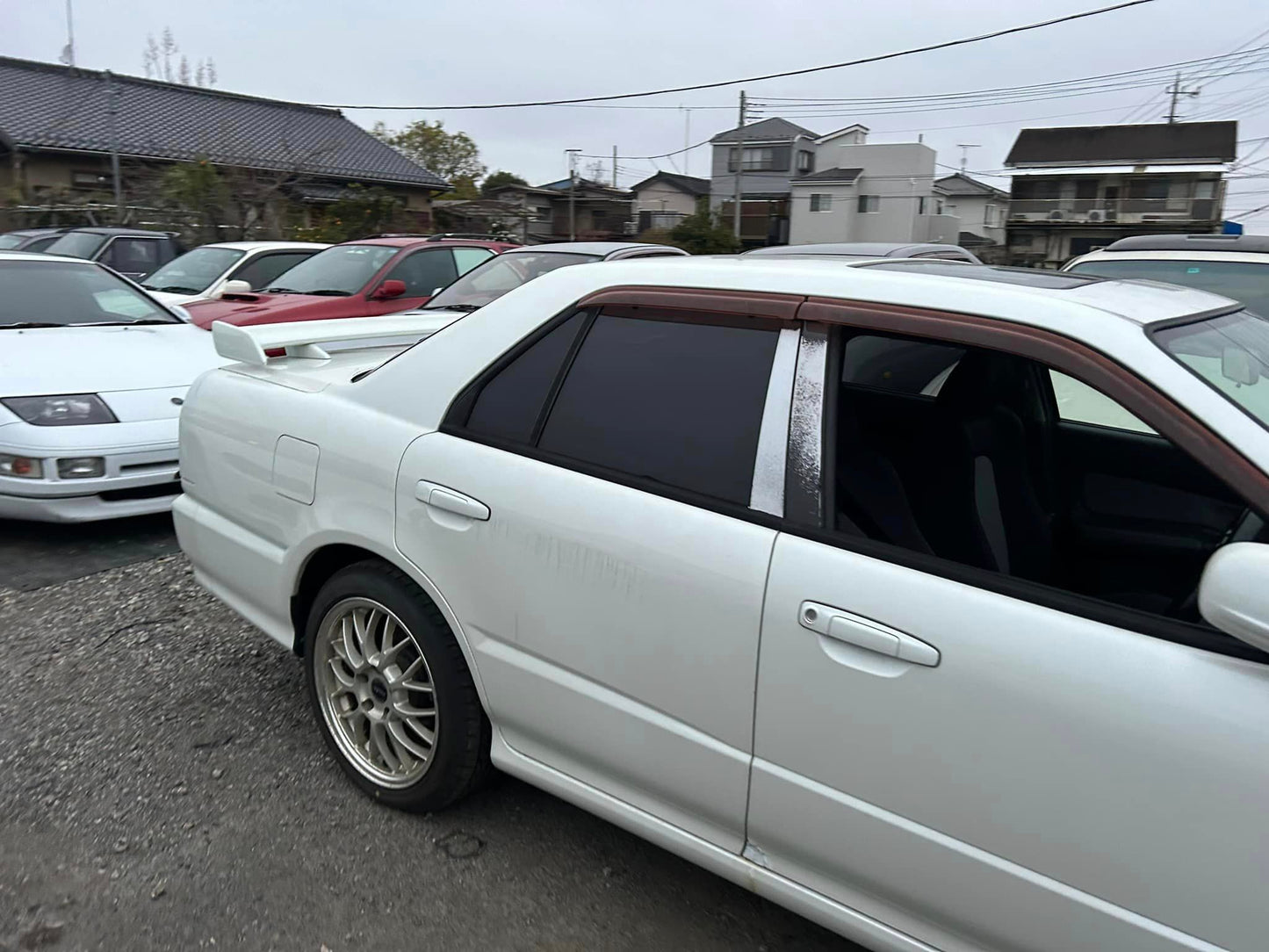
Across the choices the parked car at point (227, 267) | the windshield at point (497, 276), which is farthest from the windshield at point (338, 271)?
the windshield at point (497, 276)

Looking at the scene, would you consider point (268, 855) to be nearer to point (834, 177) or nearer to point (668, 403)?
point (668, 403)

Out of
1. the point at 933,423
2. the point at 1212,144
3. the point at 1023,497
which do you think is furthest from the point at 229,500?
the point at 1212,144

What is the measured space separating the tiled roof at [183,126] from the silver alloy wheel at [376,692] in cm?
2410

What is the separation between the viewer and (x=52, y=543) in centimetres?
497

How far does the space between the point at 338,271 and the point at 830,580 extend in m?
8.35

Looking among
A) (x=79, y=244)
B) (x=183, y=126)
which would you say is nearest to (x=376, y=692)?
(x=79, y=244)

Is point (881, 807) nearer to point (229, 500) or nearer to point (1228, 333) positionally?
point (1228, 333)

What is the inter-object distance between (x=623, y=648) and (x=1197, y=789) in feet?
3.69

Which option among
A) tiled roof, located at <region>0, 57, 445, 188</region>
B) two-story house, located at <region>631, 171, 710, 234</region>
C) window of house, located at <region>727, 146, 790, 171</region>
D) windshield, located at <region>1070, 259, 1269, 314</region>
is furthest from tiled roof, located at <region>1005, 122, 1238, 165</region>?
windshield, located at <region>1070, 259, 1269, 314</region>

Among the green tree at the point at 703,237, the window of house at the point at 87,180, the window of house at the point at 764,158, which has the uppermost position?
the window of house at the point at 764,158

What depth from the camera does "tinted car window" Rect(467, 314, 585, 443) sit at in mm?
2488

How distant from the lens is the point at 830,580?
1896 mm

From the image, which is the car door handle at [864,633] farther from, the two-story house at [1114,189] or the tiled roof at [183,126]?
the two-story house at [1114,189]

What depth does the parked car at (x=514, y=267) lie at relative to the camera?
26.0ft
